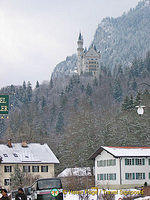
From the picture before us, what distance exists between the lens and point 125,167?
55.9m

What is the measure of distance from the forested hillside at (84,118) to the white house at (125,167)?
1065 cm

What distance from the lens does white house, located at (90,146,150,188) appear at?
55500 mm

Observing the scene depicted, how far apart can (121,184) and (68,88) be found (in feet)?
442

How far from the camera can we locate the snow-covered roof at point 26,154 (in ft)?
209

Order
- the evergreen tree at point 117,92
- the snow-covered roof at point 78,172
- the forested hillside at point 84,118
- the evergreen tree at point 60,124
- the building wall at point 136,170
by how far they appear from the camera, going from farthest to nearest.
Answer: the evergreen tree at point 117,92
the evergreen tree at point 60,124
the forested hillside at point 84,118
the snow-covered roof at point 78,172
the building wall at point 136,170

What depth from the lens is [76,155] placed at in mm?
76312

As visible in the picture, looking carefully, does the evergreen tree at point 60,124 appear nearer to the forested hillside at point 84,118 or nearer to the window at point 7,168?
the forested hillside at point 84,118

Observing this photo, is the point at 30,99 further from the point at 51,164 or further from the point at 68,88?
the point at 51,164

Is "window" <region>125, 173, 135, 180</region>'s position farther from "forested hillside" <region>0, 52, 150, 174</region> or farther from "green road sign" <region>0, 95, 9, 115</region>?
"green road sign" <region>0, 95, 9, 115</region>

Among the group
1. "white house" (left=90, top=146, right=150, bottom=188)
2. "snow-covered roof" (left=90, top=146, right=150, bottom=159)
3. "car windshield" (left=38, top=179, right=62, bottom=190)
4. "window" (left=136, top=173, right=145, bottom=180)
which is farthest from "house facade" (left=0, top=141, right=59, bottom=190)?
"car windshield" (left=38, top=179, right=62, bottom=190)

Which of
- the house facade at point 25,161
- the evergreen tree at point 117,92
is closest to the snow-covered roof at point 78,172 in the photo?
the house facade at point 25,161

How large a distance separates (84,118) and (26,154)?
27.0 m

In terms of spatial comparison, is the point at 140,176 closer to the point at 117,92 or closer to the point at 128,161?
the point at 128,161

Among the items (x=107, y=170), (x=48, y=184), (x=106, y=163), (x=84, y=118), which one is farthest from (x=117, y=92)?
(x=48, y=184)
